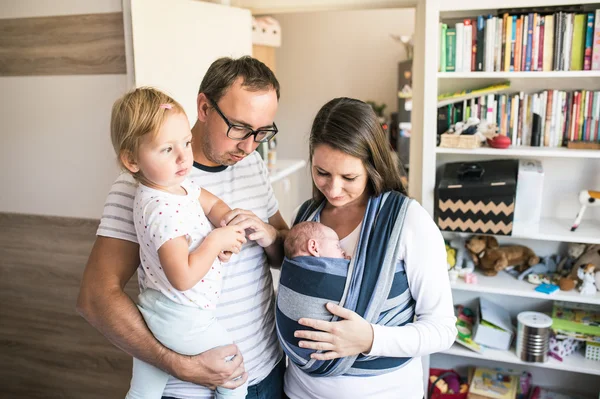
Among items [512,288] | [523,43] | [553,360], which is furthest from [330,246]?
[553,360]

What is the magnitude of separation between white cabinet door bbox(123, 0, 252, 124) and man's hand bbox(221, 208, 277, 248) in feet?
3.00

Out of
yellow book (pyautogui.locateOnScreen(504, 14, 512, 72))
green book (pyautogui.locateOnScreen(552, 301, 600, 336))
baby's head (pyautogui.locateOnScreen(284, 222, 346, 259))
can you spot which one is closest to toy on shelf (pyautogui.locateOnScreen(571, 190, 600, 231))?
green book (pyautogui.locateOnScreen(552, 301, 600, 336))

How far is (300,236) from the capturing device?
4.48 ft

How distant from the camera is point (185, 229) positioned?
1161 millimetres

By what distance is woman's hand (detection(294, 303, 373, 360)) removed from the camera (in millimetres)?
1226

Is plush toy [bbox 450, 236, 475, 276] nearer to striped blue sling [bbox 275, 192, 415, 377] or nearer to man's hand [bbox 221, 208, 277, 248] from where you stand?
striped blue sling [bbox 275, 192, 415, 377]

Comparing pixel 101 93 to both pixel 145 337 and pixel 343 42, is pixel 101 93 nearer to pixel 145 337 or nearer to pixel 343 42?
pixel 145 337

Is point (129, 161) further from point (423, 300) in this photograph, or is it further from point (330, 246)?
point (423, 300)

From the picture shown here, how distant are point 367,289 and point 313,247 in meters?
0.17

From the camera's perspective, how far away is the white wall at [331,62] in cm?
510

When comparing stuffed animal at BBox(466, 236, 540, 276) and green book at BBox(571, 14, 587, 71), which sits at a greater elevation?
green book at BBox(571, 14, 587, 71)

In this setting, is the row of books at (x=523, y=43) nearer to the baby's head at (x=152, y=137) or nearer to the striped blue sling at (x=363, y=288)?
the striped blue sling at (x=363, y=288)

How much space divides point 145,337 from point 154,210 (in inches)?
12.6

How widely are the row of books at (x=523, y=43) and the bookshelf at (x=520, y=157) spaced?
56 millimetres
